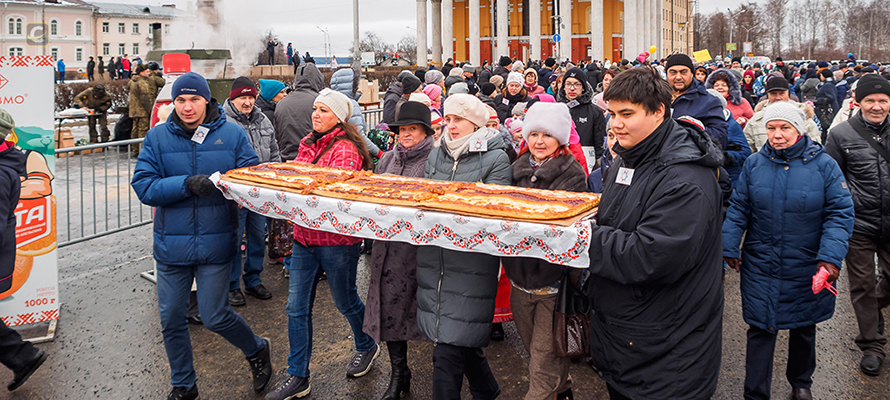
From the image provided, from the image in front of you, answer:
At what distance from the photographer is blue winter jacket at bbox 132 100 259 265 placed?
4074mm

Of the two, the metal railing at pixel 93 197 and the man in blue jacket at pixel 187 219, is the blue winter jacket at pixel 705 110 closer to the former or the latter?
the man in blue jacket at pixel 187 219

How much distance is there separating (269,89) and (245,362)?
4287mm

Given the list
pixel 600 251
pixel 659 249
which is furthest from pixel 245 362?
pixel 659 249

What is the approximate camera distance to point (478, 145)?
3.97 meters

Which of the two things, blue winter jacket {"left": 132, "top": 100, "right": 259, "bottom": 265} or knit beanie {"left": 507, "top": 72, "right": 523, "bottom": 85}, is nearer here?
blue winter jacket {"left": 132, "top": 100, "right": 259, "bottom": 265}

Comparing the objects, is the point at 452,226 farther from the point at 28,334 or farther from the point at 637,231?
the point at 28,334

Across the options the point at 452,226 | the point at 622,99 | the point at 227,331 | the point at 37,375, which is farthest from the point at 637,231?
the point at 37,375

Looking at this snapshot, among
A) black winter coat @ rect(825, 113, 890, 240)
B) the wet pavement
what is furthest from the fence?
black winter coat @ rect(825, 113, 890, 240)

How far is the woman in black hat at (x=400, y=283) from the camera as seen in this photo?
4145 millimetres

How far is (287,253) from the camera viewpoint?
19.6ft

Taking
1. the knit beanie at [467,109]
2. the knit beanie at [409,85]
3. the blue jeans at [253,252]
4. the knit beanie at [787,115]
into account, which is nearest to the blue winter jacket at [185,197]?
the knit beanie at [467,109]

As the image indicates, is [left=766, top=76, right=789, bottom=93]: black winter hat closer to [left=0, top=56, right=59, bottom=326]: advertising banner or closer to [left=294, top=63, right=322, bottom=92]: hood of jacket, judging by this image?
[left=294, top=63, right=322, bottom=92]: hood of jacket

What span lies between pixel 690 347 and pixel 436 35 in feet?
250

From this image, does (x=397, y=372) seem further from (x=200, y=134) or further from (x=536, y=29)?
(x=536, y=29)
